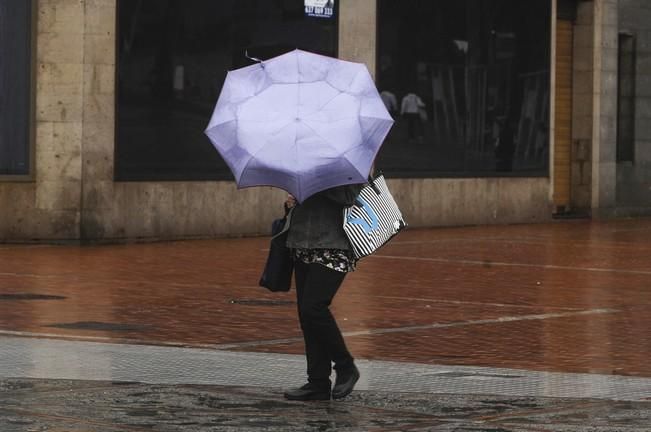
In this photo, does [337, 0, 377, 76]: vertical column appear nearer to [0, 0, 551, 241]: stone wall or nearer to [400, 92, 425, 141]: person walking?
[400, 92, 425, 141]: person walking

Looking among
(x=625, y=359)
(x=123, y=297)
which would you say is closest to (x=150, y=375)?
(x=625, y=359)

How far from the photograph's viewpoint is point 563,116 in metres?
30.8

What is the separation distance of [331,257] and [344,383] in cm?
67

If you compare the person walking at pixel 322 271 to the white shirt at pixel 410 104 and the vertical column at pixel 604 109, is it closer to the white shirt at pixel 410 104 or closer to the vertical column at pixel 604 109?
the white shirt at pixel 410 104

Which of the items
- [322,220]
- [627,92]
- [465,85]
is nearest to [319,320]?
[322,220]

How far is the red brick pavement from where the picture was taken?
38.6ft

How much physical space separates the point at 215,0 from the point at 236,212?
2.95m

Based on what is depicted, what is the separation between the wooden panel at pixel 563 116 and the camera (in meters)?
30.7

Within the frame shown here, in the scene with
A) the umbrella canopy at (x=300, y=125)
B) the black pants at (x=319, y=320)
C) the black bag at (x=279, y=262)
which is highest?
the umbrella canopy at (x=300, y=125)

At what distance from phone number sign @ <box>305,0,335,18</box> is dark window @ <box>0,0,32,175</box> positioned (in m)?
4.63

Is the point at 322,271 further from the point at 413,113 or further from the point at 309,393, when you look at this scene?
the point at 413,113

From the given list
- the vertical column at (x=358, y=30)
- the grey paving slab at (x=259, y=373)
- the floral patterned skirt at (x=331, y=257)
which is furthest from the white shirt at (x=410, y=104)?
the floral patterned skirt at (x=331, y=257)

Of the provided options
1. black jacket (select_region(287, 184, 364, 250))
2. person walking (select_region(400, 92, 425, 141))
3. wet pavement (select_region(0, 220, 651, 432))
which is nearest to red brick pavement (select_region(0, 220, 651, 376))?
wet pavement (select_region(0, 220, 651, 432))

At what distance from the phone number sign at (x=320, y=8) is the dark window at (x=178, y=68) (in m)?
0.48
